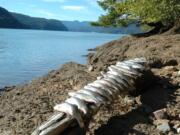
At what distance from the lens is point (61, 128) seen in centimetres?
833

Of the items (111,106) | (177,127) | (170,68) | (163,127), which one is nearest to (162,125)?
(163,127)

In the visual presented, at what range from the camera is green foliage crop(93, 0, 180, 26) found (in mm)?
23469

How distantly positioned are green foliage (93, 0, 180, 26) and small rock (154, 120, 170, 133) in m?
14.5

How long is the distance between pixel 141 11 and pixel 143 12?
0.13 m

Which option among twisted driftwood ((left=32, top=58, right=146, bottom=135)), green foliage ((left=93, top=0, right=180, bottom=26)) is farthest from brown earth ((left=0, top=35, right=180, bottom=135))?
green foliage ((left=93, top=0, right=180, bottom=26))

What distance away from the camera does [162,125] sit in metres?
8.97

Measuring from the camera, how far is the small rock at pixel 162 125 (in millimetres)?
8859

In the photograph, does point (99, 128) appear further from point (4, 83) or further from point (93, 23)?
point (93, 23)

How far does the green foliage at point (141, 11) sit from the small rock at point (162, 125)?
47.5ft

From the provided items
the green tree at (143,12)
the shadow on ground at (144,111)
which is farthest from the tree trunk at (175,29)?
the shadow on ground at (144,111)

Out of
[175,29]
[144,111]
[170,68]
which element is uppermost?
[170,68]

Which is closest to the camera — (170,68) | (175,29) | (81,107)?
(81,107)

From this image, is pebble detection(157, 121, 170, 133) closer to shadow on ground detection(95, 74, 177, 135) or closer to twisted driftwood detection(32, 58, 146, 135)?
shadow on ground detection(95, 74, 177, 135)

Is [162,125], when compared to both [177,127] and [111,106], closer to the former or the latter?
[177,127]
